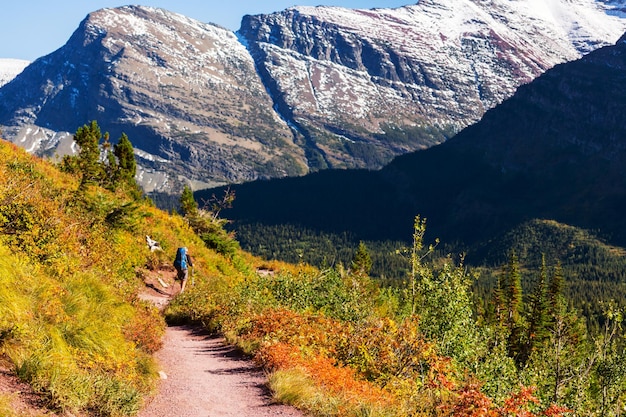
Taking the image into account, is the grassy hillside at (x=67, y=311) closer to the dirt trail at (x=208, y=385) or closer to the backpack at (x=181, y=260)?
the dirt trail at (x=208, y=385)

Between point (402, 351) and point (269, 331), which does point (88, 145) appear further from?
point (402, 351)

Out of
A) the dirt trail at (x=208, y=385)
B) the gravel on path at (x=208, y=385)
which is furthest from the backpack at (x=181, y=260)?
the gravel on path at (x=208, y=385)

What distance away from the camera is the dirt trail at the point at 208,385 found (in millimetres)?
9594

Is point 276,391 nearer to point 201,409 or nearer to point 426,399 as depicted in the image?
point 201,409

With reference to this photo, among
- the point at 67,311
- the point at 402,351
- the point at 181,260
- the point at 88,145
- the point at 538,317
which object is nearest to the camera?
the point at 67,311

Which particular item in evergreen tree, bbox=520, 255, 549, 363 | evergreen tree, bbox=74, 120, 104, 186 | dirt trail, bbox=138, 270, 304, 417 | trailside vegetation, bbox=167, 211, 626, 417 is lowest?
evergreen tree, bbox=520, 255, 549, 363

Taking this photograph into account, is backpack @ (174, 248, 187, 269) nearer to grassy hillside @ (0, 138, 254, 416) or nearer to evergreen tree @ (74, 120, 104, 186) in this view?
grassy hillside @ (0, 138, 254, 416)

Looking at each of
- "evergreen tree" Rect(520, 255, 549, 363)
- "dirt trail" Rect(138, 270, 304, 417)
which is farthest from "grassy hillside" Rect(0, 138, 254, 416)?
"evergreen tree" Rect(520, 255, 549, 363)

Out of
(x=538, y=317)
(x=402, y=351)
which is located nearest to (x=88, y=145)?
(x=402, y=351)

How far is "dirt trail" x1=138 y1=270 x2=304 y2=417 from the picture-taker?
31.5 feet

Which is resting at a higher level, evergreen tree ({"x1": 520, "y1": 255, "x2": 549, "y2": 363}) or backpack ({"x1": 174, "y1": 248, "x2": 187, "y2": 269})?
backpack ({"x1": 174, "y1": 248, "x2": 187, "y2": 269})

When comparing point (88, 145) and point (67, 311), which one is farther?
point (88, 145)

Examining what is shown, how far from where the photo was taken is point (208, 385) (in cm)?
1120

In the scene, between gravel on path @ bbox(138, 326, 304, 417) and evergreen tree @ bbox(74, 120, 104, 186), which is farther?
evergreen tree @ bbox(74, 120, 104, 186)
